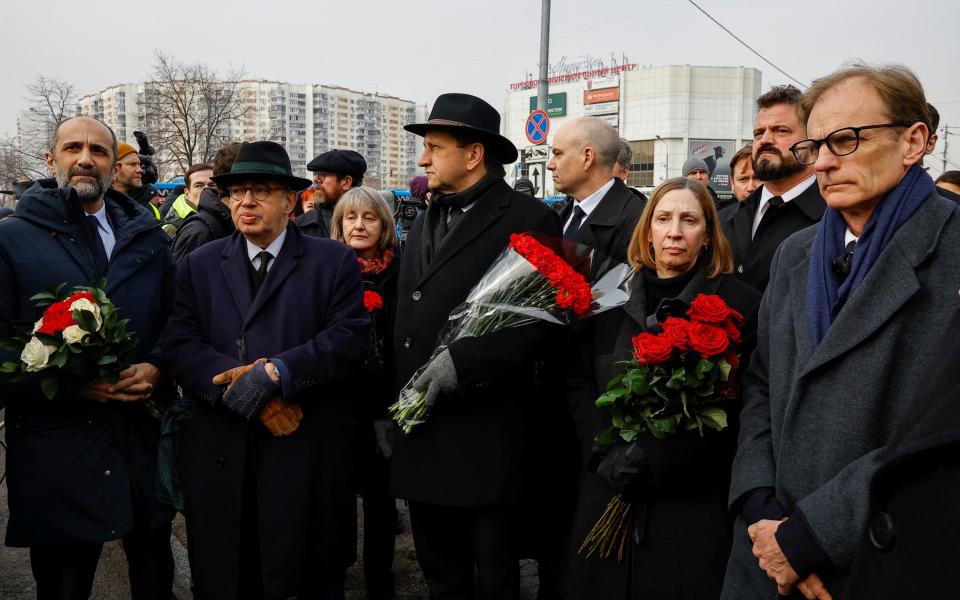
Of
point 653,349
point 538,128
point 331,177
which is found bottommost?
point 653,349

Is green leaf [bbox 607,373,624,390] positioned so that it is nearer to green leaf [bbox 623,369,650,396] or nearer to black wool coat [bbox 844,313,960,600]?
green leaf [bbox 623,369,650,396]

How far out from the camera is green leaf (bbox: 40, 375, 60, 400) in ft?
8.99

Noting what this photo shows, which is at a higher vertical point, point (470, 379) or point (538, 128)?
point (538, 128)

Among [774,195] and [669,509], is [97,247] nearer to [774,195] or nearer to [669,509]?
[669,509]

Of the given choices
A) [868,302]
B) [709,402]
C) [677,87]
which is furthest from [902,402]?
[677,87]

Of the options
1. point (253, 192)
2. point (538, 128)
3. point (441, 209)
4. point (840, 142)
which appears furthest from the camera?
point (538, 128)

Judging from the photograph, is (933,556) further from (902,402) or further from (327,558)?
(327,558)

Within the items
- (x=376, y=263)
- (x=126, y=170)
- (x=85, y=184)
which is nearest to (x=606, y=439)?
(x=376, y=263)

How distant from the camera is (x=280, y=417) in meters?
2.98

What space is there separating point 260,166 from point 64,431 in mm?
1451

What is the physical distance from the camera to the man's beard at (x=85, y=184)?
327 centimetres

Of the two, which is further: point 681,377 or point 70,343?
point 70,343

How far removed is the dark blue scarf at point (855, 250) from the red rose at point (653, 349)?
0.46 m

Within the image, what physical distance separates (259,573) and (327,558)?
0.34 meters
